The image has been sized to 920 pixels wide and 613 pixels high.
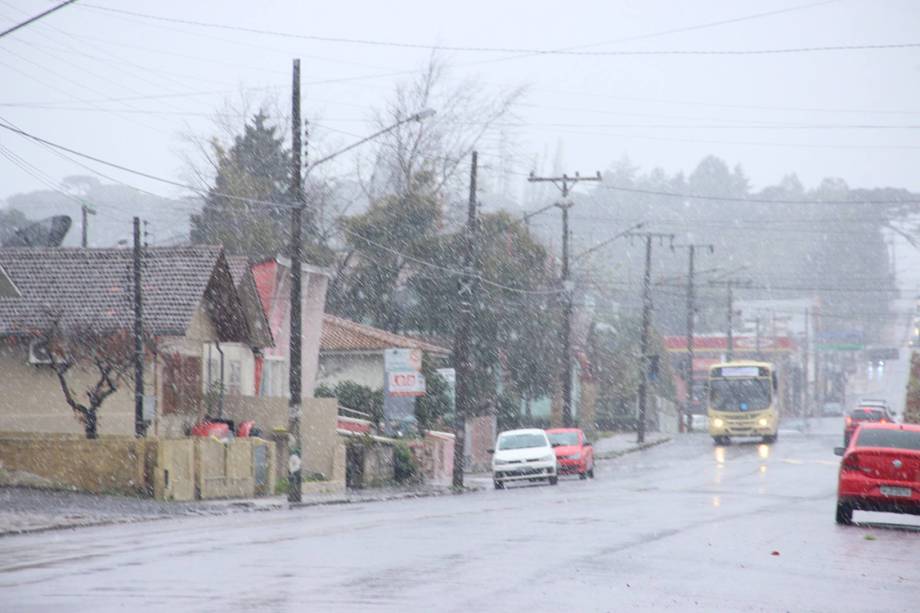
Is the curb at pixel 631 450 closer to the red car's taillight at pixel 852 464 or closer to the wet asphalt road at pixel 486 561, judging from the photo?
the wet asphalt road at pixel 486 561

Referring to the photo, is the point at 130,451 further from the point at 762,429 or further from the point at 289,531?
the point at 762,429

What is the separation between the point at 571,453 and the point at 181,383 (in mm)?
12243

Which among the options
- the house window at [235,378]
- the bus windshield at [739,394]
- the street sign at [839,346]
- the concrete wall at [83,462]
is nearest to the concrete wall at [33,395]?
the concrete wall at [83,462]

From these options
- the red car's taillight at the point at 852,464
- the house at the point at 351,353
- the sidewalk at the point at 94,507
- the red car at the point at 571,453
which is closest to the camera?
the red car's taillight at the point at 852,464

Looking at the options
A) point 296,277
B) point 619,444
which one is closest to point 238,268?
point 296,277

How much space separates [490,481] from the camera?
45.9m

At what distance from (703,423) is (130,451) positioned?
241 ft

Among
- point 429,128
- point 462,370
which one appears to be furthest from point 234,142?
point 462,370

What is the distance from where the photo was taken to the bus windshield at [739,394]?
63.6 meters

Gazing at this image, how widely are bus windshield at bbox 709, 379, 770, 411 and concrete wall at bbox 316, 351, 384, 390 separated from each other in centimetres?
1704

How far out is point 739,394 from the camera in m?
63.9

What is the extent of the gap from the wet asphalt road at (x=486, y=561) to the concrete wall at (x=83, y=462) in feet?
14.3

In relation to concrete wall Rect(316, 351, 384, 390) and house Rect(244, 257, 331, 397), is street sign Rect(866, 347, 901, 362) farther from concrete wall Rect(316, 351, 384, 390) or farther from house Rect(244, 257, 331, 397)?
house Rect(244, 257, 331, 397)

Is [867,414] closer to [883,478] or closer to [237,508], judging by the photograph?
[237,508]
